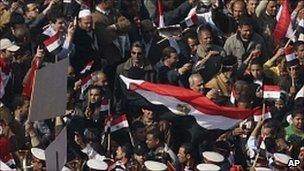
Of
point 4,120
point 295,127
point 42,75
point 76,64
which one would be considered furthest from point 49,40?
point 42,75

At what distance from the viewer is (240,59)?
62.8ft

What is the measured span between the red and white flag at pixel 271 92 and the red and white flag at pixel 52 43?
8.99 ft

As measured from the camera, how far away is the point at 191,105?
58.7 feet

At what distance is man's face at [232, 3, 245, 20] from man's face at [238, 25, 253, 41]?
12.1 inches

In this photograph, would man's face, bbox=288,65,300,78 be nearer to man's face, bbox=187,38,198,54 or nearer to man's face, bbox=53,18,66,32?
man's face, bbox=187,38,198,54

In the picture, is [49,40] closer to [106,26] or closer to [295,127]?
[106,26]

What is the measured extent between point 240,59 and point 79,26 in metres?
2.28

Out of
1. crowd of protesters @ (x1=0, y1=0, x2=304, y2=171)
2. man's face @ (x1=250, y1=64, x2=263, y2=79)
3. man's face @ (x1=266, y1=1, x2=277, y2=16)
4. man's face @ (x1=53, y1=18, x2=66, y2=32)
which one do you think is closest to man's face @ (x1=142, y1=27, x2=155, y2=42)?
crowd of protesters @ (x1=0, y1=0, x2=304, y2=171)

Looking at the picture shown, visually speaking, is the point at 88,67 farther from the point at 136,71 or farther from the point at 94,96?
the point at 94,96

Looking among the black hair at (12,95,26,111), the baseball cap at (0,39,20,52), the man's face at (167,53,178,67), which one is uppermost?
the baseball cap at (0,39,20,52)

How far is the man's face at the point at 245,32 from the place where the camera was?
63.5 feet

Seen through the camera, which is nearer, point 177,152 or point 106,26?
point 177,152

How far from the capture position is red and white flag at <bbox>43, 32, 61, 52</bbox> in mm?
18031

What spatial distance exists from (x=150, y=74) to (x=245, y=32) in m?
1.85
